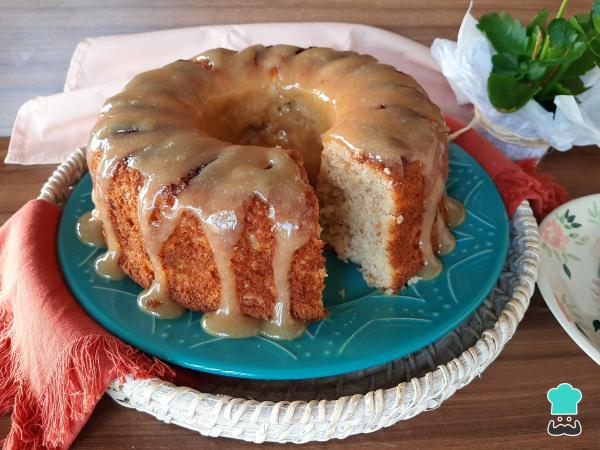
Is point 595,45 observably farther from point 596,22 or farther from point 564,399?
point 564,399

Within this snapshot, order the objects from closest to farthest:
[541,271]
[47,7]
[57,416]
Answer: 1. [57,416]
2. [541,271]
3. [47,7]

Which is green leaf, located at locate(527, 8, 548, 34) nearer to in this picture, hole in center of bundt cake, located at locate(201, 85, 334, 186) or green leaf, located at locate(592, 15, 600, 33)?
green leaf, located at locate(592, 15, 600, 33)

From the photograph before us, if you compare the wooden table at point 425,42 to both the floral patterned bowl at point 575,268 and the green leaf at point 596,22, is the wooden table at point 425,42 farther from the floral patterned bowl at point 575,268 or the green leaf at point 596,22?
the green leaf at point 596,22

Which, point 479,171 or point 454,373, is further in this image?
point 479,171

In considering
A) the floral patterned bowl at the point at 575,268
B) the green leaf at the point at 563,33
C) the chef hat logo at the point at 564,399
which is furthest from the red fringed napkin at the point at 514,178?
the chef hat logo at the point at 564,399

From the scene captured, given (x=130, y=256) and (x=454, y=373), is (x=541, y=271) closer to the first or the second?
(x=454, y=373)

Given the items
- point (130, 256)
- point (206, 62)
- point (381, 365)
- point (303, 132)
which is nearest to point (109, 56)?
point (206, 62)

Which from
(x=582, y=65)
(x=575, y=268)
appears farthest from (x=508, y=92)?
(x=575, y=268)

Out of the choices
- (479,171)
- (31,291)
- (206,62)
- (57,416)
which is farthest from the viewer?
(479,171)

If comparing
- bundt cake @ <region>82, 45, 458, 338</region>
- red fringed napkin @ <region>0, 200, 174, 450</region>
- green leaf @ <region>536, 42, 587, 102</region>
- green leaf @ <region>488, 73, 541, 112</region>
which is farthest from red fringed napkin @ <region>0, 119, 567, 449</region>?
green leaf @ <region>536, 42, 587, 102</region>
